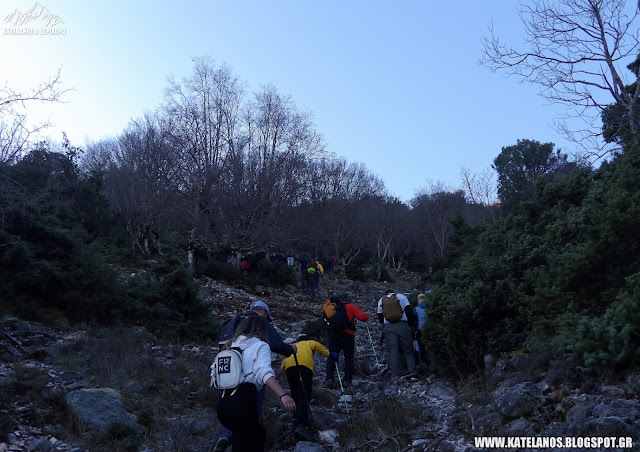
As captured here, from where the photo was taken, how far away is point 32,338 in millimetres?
10352

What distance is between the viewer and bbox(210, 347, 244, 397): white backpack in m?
4.30

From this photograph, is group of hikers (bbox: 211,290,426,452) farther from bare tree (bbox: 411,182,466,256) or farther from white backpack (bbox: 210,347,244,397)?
bare tree (bbox: 411,182,466,256)

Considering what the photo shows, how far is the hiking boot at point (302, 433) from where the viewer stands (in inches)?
266

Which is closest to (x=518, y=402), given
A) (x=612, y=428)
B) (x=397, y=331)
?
(x=612, y=428)

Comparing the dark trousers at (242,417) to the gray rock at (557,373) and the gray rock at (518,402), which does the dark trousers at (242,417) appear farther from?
the gray rock at (557,373)

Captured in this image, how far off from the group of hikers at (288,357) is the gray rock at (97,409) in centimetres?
141

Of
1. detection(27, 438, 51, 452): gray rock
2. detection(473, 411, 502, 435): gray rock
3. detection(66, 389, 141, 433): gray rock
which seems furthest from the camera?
detection(66, 389, 141, 433): gray rock

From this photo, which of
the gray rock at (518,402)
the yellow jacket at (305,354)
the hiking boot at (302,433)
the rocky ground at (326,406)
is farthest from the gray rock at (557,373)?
the hiking boot at (302,433)

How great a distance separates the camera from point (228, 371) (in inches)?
170

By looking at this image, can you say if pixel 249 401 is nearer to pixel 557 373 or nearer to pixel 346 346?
pixel 557 373

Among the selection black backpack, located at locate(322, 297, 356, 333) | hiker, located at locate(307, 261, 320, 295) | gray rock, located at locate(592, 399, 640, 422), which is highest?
hiker, located at locate(307, 261, 320, 295)

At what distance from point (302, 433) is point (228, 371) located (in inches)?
113

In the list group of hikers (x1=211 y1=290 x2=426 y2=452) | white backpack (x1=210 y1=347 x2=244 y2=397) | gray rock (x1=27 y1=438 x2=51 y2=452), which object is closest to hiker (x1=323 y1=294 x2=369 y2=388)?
group of hikers (x1=211 y1=290 x2=426 y2=452)

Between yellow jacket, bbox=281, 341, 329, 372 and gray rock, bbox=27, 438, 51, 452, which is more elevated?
yellow jacket, bbox=281, 341, 329, 372
